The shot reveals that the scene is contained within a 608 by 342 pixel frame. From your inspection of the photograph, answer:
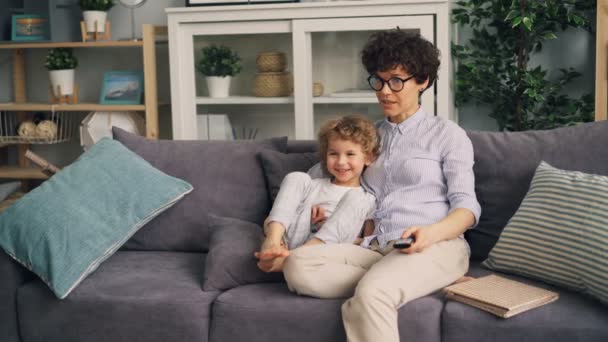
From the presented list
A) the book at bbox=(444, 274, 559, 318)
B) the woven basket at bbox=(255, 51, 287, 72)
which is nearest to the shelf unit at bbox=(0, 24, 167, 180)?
the woven basket at bbox=(255, 51, 287, 72)

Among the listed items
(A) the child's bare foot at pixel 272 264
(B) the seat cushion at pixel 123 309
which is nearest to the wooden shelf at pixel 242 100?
(B) the seat cushion at pixel 123 309

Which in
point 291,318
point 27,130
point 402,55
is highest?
point 402,55

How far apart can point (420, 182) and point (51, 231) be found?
1.00 meters

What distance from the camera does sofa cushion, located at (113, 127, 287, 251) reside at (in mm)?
2447

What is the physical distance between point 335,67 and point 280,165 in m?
1.16

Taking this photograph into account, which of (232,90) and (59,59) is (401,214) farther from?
(59,59)

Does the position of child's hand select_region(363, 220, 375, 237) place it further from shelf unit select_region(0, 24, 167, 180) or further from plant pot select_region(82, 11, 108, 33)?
plant pot select_region(82, 11, 108, 33)

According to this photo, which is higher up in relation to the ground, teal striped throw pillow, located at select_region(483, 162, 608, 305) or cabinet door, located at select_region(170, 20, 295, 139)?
cabinet door, located at select_region(170, 20, 295, 139)

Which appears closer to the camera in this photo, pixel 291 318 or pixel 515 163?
pixel 291 318

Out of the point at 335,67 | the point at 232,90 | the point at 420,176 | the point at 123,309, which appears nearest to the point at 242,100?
the point at 232,90

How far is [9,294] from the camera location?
2168mm

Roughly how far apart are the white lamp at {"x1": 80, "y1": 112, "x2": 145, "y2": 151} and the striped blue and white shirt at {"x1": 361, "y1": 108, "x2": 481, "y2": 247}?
1940mm

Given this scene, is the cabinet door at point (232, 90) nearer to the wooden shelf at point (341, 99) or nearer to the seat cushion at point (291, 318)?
the wooden shelf at point (341, 99)

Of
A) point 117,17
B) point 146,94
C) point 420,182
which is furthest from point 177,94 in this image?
point 420,182
